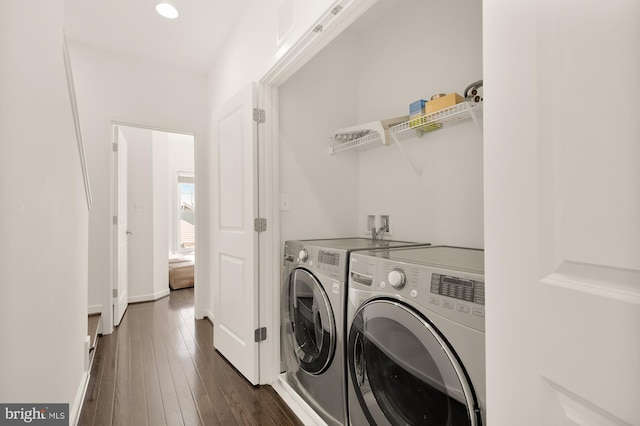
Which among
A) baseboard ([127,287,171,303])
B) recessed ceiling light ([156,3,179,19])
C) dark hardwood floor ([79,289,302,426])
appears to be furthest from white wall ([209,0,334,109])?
baseboard ([127,287,171,303])

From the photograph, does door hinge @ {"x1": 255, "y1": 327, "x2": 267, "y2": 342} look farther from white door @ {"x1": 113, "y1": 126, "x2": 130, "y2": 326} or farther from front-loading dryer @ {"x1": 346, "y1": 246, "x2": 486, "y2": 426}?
white door @ {"x1": 113, "y1": 126, "x2": 130, "y2": 326}

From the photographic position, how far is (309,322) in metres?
1.77

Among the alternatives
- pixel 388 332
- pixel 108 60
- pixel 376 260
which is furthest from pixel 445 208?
pixel 108 60

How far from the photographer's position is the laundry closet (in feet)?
5.81

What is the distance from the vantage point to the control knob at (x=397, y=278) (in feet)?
3.89

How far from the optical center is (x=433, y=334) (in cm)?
105

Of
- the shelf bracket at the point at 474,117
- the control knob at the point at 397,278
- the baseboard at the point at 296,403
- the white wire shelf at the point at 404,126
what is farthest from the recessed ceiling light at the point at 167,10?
the baseboard at the point at 296,403

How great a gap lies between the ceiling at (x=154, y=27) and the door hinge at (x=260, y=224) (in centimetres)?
170

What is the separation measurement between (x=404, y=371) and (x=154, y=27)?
3191mm

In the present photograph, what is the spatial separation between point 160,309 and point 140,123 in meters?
2.15

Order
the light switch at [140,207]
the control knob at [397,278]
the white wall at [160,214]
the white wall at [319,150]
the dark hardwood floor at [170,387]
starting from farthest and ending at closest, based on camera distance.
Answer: the white wall at [160,214] < the light switch at [140,207] < the white wall at [319,150] < the dark hardwood floor at [170,387] < the control knob at [397,278]

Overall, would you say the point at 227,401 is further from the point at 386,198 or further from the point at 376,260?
the point at 386,198

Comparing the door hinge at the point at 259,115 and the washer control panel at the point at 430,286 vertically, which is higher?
the door hinge at the point at 259,115

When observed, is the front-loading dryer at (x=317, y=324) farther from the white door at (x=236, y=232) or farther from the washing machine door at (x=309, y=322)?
the white door at (x=236, y=232)
